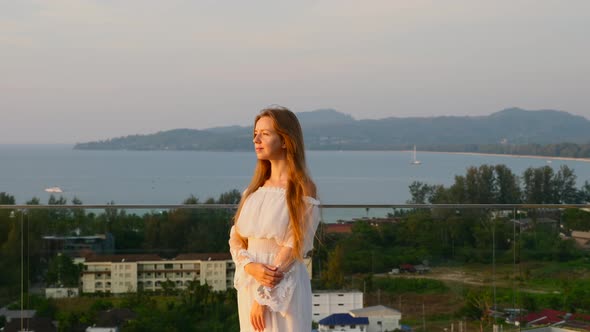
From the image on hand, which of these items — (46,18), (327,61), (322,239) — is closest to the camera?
(322,239)

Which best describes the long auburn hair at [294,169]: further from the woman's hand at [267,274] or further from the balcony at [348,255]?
the balcony at [348,255]

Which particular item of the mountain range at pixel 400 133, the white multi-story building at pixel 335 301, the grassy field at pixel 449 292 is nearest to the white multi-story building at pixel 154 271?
the white multi-story building at pixel 335 301

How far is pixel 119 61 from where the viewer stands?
5716cm

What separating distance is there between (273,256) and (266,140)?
0.39 metres

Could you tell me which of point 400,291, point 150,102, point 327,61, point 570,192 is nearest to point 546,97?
point 570,192

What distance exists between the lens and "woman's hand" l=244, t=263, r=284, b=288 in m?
2.54

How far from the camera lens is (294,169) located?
2598mm

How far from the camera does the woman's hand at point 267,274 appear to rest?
2535 mm

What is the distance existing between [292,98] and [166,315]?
52.4 metres

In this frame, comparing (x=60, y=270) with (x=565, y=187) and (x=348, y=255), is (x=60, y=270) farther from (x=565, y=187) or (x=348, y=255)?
(x=565, y=187)

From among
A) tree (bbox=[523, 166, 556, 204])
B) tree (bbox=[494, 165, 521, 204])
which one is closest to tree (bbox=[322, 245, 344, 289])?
tree (bbox=[494, 165, 521, 204])

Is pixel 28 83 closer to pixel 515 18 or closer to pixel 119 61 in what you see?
pixel 119 61

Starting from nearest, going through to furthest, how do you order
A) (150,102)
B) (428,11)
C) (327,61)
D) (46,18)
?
(428,11) → (46,18) → (327,61) → (150,102)

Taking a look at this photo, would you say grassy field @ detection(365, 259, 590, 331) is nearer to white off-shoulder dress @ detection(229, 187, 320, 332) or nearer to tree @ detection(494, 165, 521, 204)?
white off-shoulder dress @ detection(229, 187, 320, 332)
